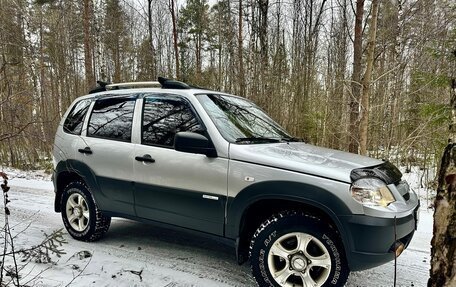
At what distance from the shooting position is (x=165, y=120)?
3.67m

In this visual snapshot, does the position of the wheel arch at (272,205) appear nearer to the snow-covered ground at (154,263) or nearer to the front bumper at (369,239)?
the front bumper at (369,239)

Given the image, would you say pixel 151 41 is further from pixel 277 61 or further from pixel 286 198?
pixel 286 198

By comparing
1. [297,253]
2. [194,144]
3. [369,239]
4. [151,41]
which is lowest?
[297,253]

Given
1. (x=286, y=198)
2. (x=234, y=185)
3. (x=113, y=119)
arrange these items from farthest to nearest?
1. (x=113, y=119)
2. (x=234, y=185)
3. (x=286, y=198)

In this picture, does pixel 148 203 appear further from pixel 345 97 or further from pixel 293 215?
pixel 345 97

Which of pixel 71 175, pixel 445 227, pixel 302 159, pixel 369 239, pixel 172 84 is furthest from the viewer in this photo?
pixel 71 175

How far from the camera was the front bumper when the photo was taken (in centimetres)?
252

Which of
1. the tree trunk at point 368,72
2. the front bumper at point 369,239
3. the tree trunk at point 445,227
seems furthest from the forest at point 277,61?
the tree trunk at point 445,227

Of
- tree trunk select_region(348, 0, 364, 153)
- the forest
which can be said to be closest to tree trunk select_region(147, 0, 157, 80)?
the forest

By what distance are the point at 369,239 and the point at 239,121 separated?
1785 millimetres

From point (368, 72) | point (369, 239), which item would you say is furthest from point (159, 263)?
point (368, 72)

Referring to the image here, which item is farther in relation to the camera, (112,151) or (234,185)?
(112,151)

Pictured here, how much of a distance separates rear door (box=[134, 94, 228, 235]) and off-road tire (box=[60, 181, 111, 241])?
0.83 metres

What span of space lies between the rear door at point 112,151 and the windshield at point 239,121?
1057 mm
